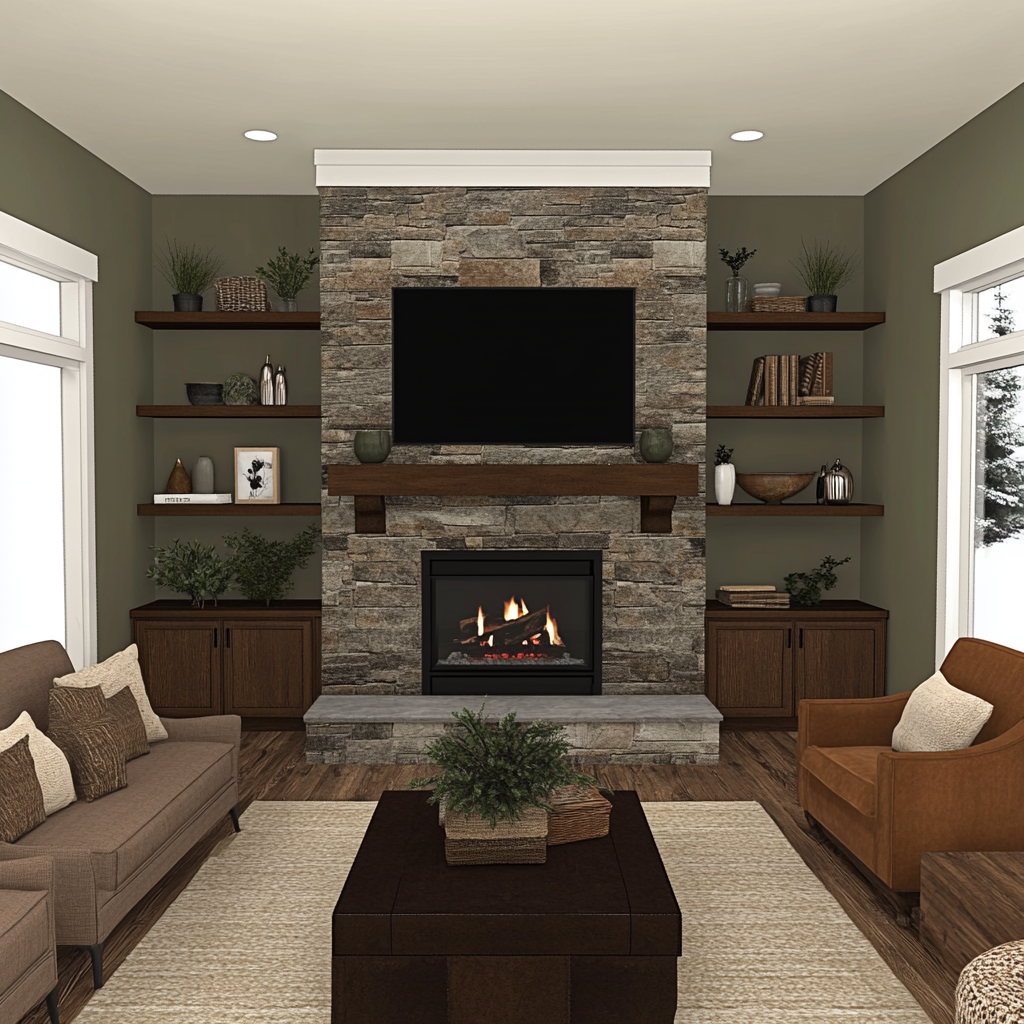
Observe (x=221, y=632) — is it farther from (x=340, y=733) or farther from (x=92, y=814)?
(x=92, y=814)

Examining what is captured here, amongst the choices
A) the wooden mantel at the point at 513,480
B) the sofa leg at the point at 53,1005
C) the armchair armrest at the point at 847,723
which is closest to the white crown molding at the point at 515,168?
the wooden mantel at the point at 513,480

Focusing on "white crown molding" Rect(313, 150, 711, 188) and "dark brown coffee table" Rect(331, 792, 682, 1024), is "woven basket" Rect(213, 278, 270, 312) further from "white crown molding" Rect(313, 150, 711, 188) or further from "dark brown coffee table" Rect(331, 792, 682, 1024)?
"dark brown coffee table" Rect(331, 792, 682, 1024)

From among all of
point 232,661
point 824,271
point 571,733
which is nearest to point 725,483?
point 824,271

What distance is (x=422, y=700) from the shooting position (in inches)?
204

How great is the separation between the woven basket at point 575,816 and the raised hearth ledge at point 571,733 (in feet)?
6.12

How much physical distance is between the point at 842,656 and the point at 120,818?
3.97 metres

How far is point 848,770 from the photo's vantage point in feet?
11.3

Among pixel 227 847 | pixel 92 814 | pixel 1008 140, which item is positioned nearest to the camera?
pixel 92 814

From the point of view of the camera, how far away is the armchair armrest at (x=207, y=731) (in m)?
3.97

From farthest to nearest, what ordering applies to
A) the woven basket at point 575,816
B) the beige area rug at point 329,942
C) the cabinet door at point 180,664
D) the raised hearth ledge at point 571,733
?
the cabinet door at point 180,664 < the raised hearth ledge at point 571,733 < the woven basket at point 575,816 < the beige area rug at point 329,942

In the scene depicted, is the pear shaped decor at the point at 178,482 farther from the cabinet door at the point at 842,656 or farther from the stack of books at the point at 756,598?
the cabinet door at the point at 842,656

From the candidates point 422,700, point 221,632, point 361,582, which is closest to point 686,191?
point 361,582

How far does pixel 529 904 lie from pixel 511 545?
114 inches

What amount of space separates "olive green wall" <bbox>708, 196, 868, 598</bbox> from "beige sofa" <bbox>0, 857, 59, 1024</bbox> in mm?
4315
